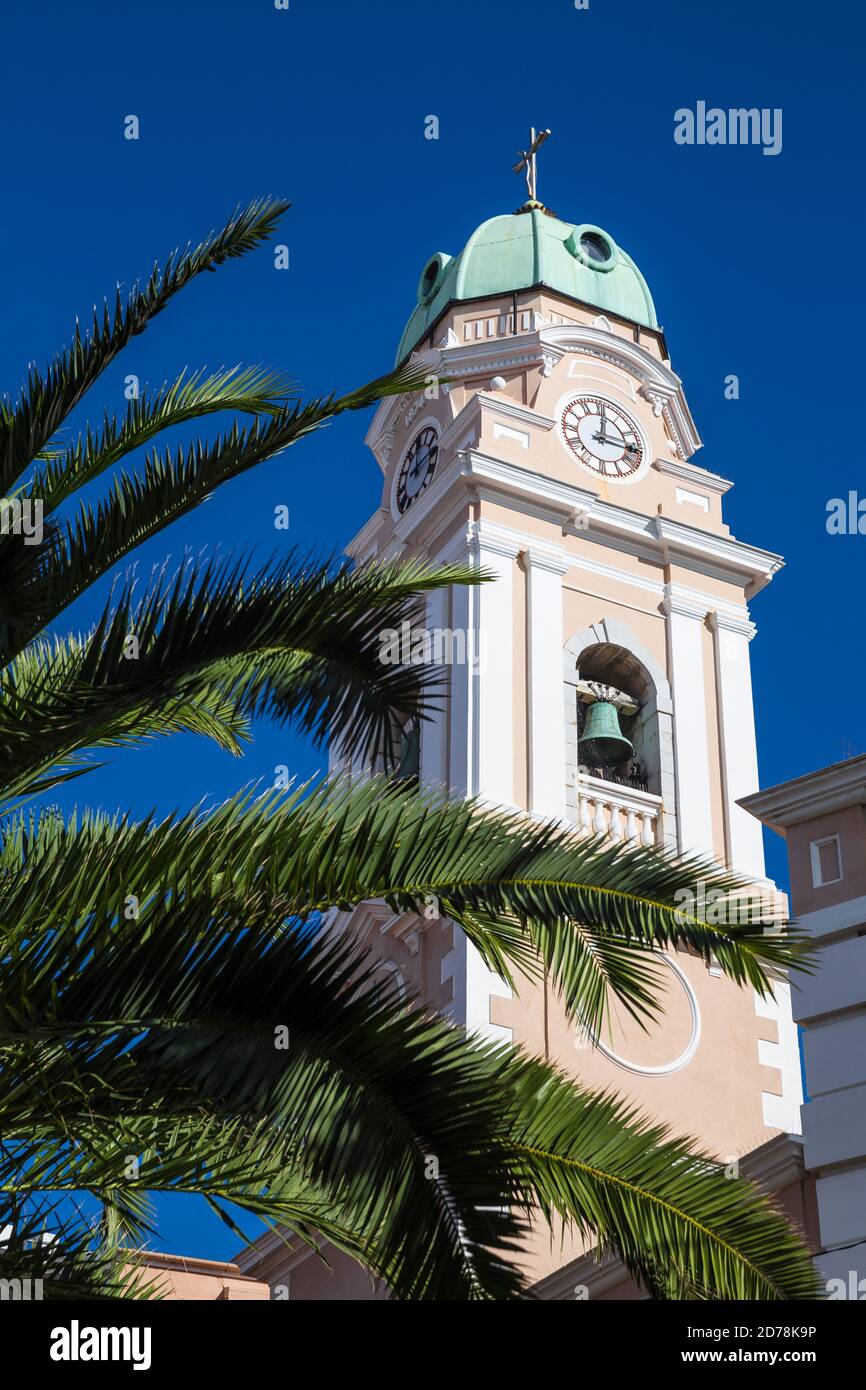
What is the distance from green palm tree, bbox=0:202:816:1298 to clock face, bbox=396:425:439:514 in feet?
63.8

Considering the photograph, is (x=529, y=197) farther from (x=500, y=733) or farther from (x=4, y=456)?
(x=4, y=456)

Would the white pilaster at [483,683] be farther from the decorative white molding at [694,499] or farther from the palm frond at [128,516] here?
the palm frond at [128,516]

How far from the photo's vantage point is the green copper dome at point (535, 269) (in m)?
30.7

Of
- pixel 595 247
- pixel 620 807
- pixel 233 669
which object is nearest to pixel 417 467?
pixel 595 247

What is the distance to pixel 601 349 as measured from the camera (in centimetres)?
2997

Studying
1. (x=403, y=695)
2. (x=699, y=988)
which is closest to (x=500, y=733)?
(x=699, y=988)

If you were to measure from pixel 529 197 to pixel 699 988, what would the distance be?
46.1 ft

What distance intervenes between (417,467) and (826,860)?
17588mm

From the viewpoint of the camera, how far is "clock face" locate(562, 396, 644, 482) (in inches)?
1128

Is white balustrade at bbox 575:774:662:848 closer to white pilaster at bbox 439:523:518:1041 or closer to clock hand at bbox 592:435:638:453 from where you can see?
white pilaster at bbox 439:523:518:1041

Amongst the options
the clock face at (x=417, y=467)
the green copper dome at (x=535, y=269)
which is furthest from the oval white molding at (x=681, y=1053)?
the green copper dome at (x=535, y=269)

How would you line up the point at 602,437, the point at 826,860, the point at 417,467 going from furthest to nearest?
the point at 417,467 < the point at 602,437 < the point at 826,860

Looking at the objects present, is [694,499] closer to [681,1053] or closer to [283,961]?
[681,1053]

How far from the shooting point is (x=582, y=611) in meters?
27.0
